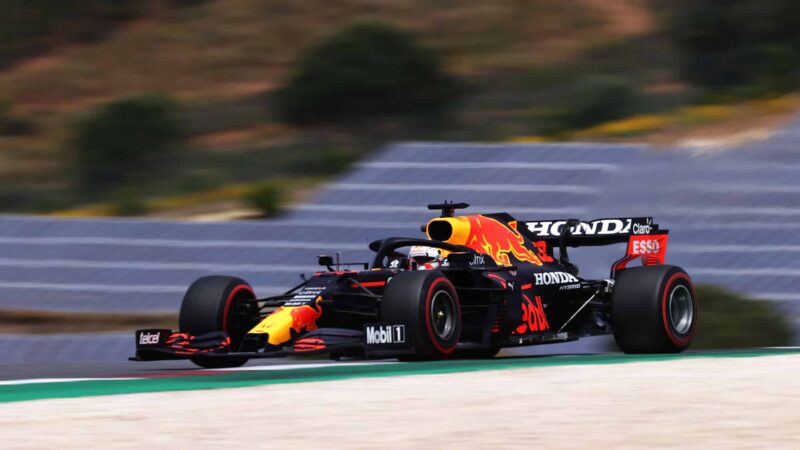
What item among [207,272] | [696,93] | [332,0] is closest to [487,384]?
[207,272]

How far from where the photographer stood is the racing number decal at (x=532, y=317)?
543 inches

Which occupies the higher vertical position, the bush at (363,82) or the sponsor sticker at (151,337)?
the bush at (363,82)

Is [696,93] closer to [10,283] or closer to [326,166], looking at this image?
[326,166]

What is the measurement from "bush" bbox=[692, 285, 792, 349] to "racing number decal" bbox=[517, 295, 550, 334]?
12.9ft

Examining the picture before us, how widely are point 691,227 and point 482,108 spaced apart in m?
26.3

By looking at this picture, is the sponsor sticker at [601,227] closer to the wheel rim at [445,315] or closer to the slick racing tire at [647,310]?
the slick racing tire at [647,310]

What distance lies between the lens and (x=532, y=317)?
1395 cm

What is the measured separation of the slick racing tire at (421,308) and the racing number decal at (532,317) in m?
1.31

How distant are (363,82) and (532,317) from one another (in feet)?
118

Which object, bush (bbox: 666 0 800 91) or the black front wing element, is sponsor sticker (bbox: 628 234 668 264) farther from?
bush (bbox: 666 0 800 91)

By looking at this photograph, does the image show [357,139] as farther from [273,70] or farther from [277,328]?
[277,328]

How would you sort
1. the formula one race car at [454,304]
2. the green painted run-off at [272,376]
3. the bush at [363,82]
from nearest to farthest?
the green painted run-off at [272,376], the formula one race car at [454,304], the bush at [363,82]

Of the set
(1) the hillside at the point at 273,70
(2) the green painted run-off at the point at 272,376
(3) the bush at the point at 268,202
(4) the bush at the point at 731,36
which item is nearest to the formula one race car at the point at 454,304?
(2) the green painted run-off at the point at 272,376

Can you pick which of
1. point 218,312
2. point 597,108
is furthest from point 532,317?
point 597,108
